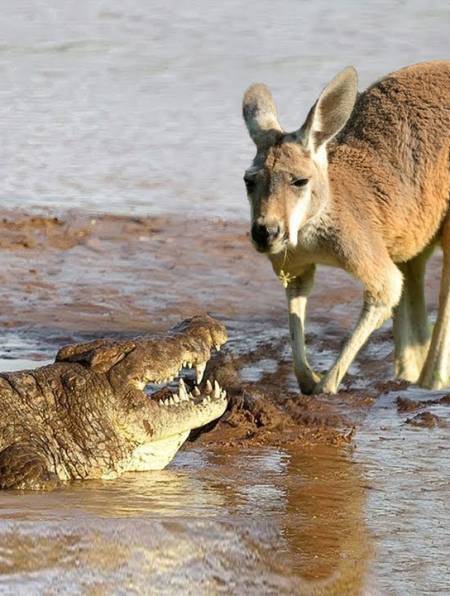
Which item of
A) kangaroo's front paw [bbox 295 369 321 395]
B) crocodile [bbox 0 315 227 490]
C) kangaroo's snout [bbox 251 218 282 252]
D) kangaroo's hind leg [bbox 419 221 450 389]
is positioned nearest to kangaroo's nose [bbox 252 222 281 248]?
kangaroo's snout [bbox 251 218 282 252]

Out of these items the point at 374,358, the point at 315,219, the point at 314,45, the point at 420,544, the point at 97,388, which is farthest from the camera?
the point at 314,45

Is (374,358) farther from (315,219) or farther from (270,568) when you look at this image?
(270,568)

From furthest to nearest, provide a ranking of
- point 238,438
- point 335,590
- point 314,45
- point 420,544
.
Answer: point 314,45, point 238,438, point 420,544, point 335,590

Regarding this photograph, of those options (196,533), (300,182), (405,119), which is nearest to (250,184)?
(300,182)

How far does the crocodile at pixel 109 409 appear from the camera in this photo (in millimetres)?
6965

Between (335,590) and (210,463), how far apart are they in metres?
1.93

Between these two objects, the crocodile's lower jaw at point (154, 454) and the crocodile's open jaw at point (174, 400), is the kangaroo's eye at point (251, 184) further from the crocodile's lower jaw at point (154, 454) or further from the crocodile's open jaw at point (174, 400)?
the crocodile's lower jaw at point (154, 454)

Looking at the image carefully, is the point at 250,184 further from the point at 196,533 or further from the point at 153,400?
the point at 196,533

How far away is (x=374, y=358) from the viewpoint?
9.80m

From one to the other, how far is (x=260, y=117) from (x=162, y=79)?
9.33 meters

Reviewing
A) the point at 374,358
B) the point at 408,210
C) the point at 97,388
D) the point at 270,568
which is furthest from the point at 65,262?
the point at 270,568

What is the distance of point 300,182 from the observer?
26.7ft

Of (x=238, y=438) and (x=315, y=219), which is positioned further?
(x=315, y=219)

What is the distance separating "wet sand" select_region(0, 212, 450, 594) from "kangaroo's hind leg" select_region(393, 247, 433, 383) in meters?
0.22
